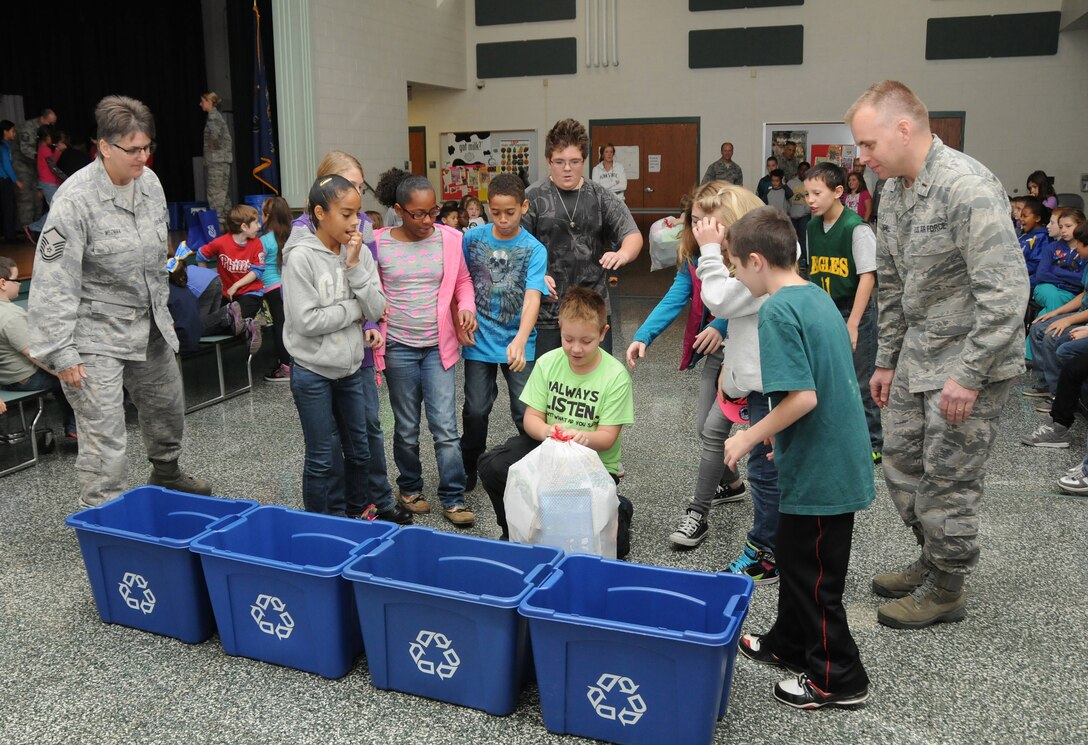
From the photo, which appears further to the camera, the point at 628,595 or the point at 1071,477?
the point at 1071,477

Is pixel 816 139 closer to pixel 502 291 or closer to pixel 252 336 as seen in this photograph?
pixel 252 336

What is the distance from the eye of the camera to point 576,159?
369 cm

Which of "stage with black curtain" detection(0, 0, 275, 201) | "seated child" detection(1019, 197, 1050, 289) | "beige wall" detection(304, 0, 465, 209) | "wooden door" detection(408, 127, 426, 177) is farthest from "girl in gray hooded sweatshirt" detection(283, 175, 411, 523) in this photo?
"stage with black curtain" detection(0, 0, 275, 201)

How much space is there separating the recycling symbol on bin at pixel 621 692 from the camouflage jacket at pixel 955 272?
1253 mm

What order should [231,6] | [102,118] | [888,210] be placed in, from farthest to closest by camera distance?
[231,6] < [102,118] < [888,210]

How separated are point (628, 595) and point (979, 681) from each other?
1.00m

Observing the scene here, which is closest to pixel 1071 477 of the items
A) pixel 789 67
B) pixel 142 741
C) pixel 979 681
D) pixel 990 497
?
pixel 990 497

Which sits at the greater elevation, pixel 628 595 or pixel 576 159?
pixel 576 159

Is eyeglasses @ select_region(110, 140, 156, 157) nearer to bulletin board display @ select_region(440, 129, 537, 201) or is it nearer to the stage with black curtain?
bulletin board display @ select_region(440, 129, 537, 201)

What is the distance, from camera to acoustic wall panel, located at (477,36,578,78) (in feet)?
46.1

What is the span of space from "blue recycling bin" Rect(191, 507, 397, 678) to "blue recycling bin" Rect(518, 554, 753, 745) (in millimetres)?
565

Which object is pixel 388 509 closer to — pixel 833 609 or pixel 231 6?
pixel 833 609

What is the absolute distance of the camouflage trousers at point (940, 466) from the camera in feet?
8.63

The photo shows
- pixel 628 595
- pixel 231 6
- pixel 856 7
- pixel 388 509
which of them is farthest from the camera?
pixel 856 7
